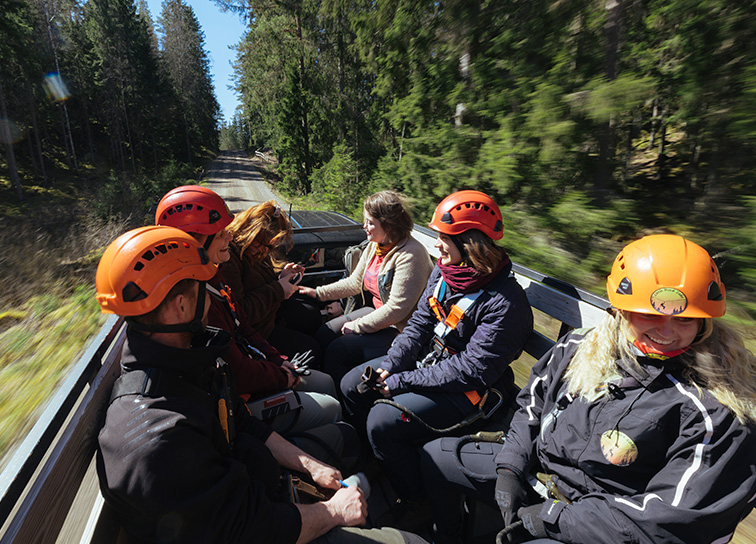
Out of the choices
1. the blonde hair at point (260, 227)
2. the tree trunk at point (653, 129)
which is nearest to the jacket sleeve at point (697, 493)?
the blonde hair at point (260, 227)

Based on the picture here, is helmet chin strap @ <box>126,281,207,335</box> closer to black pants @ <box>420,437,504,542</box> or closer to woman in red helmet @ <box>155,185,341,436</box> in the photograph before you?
woman in red helmet @ <box>155,185,341,436</box>

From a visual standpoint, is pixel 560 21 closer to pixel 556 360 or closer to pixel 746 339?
pixel 746 339

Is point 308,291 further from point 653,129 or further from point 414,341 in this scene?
point 653,129

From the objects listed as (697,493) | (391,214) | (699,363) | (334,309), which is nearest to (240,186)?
(334,309)

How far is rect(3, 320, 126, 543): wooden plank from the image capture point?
1083 millimetres

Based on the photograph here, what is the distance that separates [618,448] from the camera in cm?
156

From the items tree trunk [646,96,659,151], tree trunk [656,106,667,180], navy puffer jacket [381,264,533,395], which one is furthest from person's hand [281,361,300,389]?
tree trunk [646,96,659,151]

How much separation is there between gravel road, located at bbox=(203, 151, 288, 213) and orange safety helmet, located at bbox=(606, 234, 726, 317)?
21879 mm

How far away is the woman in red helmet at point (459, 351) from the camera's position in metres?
2.30

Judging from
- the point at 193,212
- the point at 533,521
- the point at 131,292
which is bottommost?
the point at 533,521

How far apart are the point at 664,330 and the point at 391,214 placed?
2.07 meters

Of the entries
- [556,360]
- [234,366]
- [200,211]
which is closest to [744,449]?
[556,360]

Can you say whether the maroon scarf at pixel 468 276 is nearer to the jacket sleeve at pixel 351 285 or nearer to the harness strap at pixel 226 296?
the jacket sleeve at pixel 351 285

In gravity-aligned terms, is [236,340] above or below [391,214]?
below
